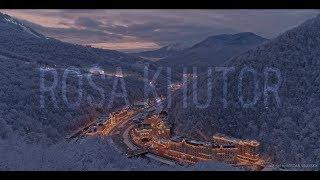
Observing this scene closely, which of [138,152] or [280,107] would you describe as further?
[280,107]

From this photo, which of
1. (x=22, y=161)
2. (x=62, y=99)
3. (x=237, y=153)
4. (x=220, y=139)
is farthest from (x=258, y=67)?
(x=22, y=161)

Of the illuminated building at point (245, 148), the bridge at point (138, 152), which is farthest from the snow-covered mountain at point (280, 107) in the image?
the bridge at point (138, 152)

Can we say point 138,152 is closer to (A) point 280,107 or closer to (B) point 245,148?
(B) point 245,148
